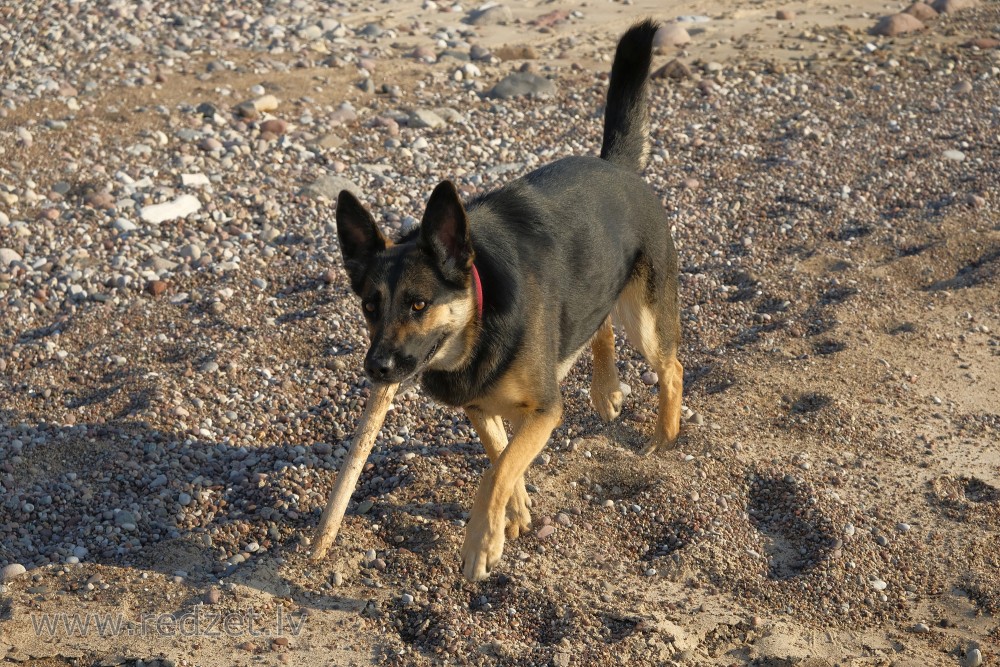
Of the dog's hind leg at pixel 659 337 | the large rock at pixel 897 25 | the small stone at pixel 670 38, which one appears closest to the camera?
the dog's hind leg at pixel 659 337

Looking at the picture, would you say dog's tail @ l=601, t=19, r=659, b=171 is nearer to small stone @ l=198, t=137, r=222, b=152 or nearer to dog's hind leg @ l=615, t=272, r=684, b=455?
dog's hind leg @ l=615, t=272, r=684, b=455

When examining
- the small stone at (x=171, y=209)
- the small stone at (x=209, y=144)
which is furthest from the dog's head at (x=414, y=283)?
the small stone at (x=209, y=144)

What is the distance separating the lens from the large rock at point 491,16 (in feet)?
41.5

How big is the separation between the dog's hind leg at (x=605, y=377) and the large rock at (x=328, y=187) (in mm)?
3314

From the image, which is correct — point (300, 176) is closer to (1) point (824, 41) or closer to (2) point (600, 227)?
(2) point (600, 227)

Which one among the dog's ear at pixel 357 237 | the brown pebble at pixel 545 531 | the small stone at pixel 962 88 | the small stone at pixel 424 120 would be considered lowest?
the small stone at pixel 962 88

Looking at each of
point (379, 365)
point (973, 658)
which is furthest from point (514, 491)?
point (973, 658)

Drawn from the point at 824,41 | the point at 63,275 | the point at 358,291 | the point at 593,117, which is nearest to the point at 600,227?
the point at 358,291

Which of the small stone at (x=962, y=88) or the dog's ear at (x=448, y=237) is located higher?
the dog's ear at (x=448, y=237)

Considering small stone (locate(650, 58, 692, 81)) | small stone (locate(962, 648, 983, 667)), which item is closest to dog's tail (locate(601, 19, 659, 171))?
small stone (locate(962, 648, 983, 667))

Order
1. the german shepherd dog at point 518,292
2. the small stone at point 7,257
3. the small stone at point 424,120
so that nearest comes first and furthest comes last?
the german shepherd dog at point 518,292, the small stone at point 7,257, the small stone at point 424,120

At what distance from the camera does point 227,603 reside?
4.54 m

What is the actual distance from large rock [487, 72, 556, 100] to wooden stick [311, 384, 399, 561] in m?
6.35

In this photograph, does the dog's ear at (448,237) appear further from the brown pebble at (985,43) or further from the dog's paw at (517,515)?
the brown pebble at (985,43)
